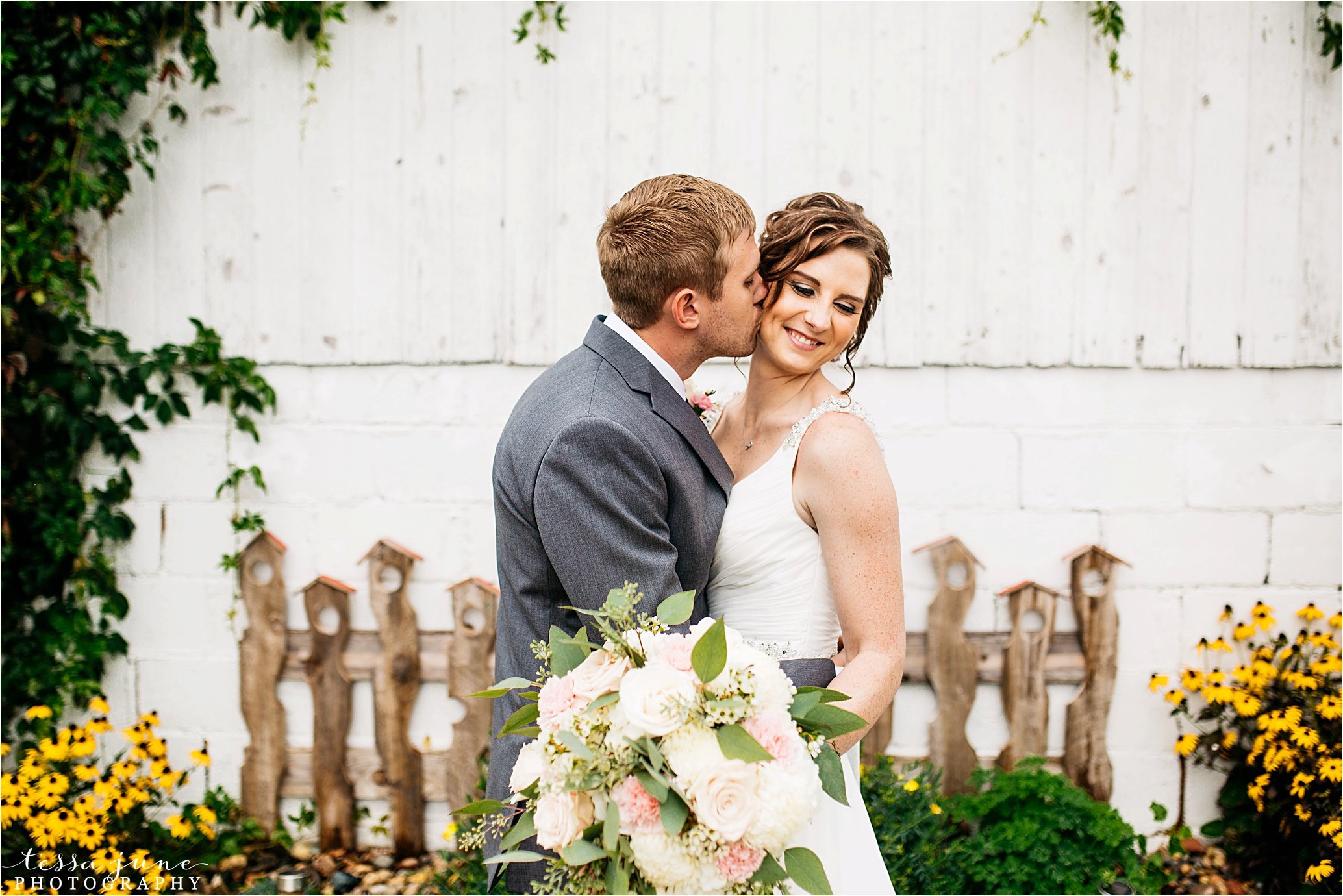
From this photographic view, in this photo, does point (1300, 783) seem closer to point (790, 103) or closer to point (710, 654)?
point (710, 654)

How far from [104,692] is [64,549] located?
586 mm

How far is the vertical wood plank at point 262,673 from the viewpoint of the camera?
3.21 meters

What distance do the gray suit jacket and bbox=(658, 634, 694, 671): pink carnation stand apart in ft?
1.50

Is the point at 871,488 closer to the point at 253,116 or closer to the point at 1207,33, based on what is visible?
the point at 1207,33

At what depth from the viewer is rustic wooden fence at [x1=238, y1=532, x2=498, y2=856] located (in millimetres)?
3133

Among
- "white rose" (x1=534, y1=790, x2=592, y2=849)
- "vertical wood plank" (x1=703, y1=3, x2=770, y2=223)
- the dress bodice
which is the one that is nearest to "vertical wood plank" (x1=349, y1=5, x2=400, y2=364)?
"vertical wood plank" (x1=703, y1=3, x2=770, y2=223)

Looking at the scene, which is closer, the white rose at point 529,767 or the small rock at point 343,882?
the white rose at point 529,767

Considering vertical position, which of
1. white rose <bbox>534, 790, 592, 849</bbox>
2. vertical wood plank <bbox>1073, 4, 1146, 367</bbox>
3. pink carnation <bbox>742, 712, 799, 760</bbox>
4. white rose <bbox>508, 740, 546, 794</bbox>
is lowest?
white rose <bbox>534, 790, 592, 849</bbox>

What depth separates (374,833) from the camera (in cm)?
324

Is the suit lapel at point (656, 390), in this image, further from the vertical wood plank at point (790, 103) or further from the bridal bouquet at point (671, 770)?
the vertical wood plank at point (790, 103)

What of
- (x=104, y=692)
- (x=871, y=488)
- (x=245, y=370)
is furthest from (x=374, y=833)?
(x=871, y=488)

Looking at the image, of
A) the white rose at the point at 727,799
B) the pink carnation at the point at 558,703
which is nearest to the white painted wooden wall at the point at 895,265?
the pink carnation at the point at 558,703

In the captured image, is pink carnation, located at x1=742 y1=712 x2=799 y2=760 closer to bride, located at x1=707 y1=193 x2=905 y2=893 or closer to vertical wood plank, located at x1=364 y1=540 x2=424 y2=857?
bride, located at x1=707 y1=193 x2=905 y2=893

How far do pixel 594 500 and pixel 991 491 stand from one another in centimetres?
195
